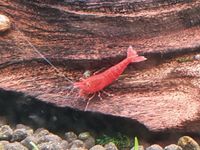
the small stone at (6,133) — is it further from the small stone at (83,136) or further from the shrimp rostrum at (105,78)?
the shrimp rostrum at (105,78)

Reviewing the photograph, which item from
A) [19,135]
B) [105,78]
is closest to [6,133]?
[19,135]

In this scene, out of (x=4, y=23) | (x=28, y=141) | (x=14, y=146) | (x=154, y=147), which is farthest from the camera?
(x=4, y=23)

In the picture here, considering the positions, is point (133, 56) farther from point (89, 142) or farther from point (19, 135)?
point (19, 135)

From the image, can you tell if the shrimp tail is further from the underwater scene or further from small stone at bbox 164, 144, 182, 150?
small stone at bbox 164, 144, 182, 150

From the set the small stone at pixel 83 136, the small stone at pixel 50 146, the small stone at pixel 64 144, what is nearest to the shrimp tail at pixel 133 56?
the small stone at pixel 83 136

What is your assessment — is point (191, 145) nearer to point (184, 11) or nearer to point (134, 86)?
point (134, 86)

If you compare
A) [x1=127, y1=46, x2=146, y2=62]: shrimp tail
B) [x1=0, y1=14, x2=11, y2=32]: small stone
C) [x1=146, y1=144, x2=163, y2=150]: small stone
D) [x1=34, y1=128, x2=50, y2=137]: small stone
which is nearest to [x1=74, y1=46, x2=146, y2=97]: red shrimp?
[x1=127, y1=46, x2=146, y2=62]: shrimp tail
